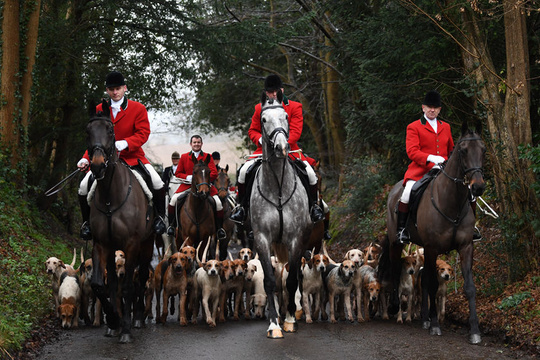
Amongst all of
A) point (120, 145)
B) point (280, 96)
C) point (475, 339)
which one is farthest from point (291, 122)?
point (475, 339)

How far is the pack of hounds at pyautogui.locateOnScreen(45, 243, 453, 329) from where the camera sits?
10945 mm

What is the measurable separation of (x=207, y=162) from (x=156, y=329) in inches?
190

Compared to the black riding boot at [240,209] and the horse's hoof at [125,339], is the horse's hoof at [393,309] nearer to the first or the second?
the black riding boot at [240,209]

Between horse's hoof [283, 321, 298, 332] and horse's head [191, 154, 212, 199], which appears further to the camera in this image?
horse's head [191, 154, 212, 199]

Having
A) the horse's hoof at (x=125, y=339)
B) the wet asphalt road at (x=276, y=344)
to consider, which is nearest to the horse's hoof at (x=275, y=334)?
the wet asphalt road at (x=276, y=344)

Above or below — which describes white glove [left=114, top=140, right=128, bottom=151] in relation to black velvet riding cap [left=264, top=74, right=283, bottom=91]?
below

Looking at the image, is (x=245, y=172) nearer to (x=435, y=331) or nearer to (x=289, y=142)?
(x=289, y=142)

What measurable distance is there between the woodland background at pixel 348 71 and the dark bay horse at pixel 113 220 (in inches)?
190

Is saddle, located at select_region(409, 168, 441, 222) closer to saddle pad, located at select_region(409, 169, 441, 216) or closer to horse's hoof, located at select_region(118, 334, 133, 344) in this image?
saddle pad, located at select_region(409, 169, 441, 216)

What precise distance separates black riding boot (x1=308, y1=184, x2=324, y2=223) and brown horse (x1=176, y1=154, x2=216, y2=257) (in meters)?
3.67

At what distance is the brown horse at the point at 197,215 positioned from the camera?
14.1 m

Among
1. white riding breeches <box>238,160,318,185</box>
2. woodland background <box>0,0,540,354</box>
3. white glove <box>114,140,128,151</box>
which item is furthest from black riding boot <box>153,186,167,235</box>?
woodland background <box>0,0,540,354</box>

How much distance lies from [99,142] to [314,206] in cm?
328

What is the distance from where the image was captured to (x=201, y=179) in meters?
14.0
